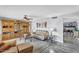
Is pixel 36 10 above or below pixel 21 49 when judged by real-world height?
above

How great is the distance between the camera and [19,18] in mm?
1738

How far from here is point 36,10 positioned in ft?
5.71

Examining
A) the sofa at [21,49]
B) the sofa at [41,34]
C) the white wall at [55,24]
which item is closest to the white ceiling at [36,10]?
the white wall at [55,24]

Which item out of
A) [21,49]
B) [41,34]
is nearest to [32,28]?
[41,34]

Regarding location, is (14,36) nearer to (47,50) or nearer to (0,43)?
(0,43)

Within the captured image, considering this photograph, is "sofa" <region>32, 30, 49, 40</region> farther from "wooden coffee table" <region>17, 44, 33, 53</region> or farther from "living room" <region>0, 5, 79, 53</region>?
"wooden coffee table" <region>17, 44, 33, 53</region>

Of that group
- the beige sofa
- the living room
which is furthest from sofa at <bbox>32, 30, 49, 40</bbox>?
the beige sofa

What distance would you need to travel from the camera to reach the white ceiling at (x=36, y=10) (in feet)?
5.62

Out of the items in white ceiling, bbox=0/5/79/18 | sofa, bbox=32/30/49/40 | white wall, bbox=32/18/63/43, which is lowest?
sofa, bbox=32/30/49/40

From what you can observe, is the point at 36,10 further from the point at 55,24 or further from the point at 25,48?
the point at 25,48

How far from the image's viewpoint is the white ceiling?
1713 millimetres
